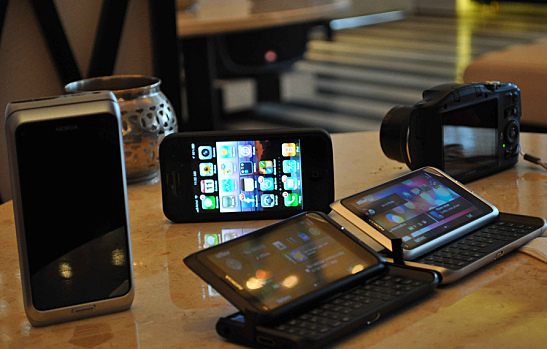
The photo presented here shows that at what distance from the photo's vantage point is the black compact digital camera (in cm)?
90

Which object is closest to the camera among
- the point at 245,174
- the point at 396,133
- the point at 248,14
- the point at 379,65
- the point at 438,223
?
the point at 438,223

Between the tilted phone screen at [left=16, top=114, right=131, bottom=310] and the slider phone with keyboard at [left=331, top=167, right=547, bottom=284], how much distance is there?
9.2 inches

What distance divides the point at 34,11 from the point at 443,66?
377 centimetres

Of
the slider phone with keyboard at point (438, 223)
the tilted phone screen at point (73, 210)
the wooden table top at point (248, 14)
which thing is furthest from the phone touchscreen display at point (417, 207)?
the wooden table top at point (248, 14)

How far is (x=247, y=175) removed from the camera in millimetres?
827

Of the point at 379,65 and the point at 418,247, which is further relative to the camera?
the point at 379,65

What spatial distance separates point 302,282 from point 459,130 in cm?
43

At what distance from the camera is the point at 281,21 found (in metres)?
2.29

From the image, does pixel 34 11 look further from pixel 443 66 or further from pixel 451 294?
pixel 443 66

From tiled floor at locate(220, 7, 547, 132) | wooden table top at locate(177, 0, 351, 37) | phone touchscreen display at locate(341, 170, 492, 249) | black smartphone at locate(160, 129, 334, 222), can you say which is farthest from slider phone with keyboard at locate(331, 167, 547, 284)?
tiled floor at locate(220, 7, 547, 132)

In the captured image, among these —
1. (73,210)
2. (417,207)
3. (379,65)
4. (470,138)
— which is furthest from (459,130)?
(379,65)

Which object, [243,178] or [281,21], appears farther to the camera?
[281,21]

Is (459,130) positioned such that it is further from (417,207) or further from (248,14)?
(248,14)

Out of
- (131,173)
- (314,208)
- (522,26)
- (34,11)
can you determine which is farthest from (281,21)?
(522,26)
